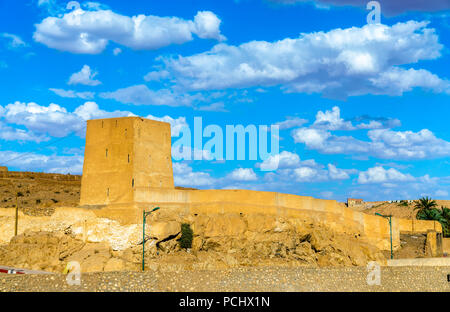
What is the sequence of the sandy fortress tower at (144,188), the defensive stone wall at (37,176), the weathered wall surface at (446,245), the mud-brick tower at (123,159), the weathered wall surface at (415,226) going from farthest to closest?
the defensive stone wall at (37,176), the weathered wall surface at (446,245), the weathered wall surface at (415,226), the mud-brick tower at (123,159), the sandy fortress tower at (144,188)

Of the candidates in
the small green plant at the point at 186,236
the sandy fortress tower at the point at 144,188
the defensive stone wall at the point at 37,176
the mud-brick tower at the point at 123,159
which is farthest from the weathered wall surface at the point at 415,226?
the defensive stone wall at the point at 37,176

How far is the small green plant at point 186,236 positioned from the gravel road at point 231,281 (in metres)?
4.94

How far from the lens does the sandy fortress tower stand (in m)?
34.3

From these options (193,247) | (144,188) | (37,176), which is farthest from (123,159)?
(37,176)

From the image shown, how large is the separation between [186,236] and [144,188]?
3.45m

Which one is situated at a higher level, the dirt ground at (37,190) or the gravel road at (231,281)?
the dirt ground at (37,190)

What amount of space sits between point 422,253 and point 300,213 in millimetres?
15112

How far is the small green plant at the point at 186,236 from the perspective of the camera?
34031 mm

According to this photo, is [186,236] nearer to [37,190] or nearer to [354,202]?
[37,190]

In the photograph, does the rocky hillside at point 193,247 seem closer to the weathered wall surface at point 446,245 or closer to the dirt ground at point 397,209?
the weathered wall surface at point 446,245

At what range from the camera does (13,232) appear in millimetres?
32750
